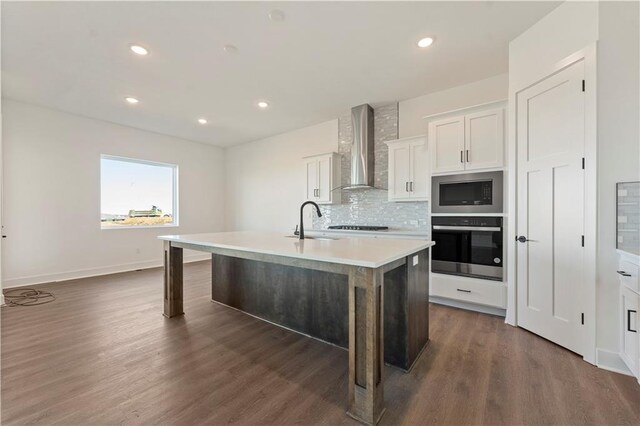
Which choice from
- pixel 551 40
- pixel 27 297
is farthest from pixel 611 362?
pixel 27 297

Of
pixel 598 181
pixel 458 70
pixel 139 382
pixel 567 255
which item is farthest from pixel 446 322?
pixel 458 70

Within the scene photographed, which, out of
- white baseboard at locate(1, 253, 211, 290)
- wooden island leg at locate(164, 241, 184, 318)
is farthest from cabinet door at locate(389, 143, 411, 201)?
white baseboard at locate(1, 253, 211, 290)

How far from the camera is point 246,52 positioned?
2.90m

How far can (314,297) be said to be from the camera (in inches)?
96.2

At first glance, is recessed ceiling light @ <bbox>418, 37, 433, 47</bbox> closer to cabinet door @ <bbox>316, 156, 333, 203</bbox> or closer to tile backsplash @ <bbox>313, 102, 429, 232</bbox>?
tile backsplash @ <bbox>313, 102, 429, 232</bbox>

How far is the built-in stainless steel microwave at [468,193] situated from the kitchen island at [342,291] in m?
1.24

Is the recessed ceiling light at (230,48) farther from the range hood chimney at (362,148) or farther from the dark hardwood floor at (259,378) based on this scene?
the dark hardwood floor at (259,378)

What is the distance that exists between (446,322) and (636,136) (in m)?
2.14

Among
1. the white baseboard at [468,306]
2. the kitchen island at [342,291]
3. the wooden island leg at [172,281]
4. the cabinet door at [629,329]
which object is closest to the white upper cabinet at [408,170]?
the white baseboard at [468,306]

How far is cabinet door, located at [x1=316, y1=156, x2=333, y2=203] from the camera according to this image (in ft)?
15.9

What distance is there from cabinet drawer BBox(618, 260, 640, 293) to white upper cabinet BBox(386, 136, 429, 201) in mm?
1995

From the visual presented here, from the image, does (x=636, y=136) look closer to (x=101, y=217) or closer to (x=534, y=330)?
(x=534, y=330)

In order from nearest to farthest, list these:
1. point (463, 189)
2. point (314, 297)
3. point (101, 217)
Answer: point (314, 297) < point (463, 189) < point (101, 217)

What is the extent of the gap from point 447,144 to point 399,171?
807mm
